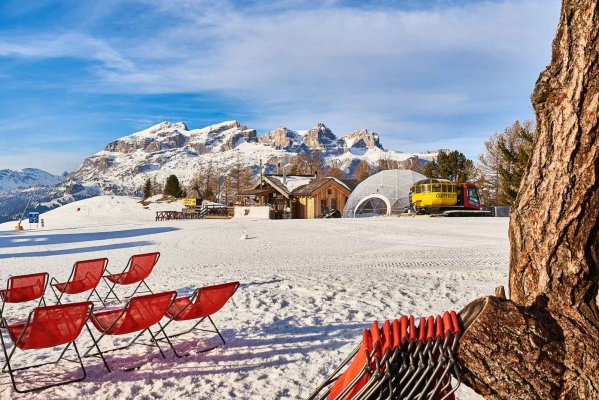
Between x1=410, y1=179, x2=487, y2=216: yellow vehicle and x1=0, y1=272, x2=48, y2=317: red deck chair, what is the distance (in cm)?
2810

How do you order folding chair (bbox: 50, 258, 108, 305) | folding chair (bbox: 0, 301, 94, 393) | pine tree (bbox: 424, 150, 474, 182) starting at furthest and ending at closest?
pine tree (bbox: 424, 150, 474, 182) → folding chair (bbox: 50, 258, 108, 305) → folding chair (bbox: 0, 301, 94, 393)

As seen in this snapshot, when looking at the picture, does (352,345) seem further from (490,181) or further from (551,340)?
(490,181)

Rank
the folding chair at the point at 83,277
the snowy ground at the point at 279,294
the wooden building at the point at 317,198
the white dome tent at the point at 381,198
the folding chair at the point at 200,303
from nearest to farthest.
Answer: the snowy ground at the point at 279,294 < the folding chair at the point at 200,303 < the folding chair at the point at 83,277 < the white dome tent at the point at 381,198 < the wooden building at the point at 317,198

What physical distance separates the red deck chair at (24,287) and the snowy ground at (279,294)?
0.76m

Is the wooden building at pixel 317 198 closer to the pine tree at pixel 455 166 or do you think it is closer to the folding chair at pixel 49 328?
the pine tree at pixel 455 166

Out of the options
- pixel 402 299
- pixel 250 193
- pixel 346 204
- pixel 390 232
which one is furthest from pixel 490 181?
pixel 402 299

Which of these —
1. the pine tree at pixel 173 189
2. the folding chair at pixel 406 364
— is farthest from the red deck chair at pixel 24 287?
the pine tree at pixel 173 189

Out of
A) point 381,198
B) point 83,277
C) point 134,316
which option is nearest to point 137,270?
point 83,277

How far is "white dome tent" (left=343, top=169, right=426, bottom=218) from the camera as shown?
1582 inches

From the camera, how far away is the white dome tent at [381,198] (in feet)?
132

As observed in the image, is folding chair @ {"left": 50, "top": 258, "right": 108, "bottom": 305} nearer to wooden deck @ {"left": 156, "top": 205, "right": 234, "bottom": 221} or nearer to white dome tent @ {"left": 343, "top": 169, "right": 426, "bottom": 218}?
white dome tent @ {"left": 343, "top": 169, "right": 426, "bottom": 218}

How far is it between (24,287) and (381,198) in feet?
117

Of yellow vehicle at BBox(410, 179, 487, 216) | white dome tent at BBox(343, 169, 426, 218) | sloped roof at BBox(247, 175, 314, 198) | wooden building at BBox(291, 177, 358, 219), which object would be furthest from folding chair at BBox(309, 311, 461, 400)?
sloped roof at BBox(247, 175, 314, 198)

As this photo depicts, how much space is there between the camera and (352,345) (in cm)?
537
